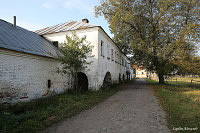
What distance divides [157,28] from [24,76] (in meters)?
14.9

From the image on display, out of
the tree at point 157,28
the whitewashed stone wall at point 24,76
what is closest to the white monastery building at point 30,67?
the whitewashed stone wall at point 24,76

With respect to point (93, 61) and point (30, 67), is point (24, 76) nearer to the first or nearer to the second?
point (30, 67)

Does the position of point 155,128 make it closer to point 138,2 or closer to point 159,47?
point 159,47

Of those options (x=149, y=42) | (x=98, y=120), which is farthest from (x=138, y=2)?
(x=98, y=120)

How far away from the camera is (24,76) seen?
730 cm

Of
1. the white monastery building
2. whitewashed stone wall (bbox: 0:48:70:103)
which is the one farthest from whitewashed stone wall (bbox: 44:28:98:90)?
whitewashed stone wall (bbox: 0:48:70:103)

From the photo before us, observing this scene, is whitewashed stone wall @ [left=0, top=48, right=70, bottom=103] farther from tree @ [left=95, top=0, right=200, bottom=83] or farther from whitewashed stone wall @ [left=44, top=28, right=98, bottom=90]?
tree @ [left=95, top=0, right=200, bottom=83]

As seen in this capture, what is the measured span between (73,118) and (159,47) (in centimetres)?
1431

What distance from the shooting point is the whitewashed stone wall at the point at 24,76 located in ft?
20.5

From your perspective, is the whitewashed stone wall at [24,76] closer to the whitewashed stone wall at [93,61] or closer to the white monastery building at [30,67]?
the white monastery building at [30,67]

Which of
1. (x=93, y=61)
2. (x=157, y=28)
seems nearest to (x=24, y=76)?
(x=93, y=61)

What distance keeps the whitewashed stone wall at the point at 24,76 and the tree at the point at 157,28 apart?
9605 millimetres

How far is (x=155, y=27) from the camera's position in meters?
16.3

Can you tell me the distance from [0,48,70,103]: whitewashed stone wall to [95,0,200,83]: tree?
31.5 feet
